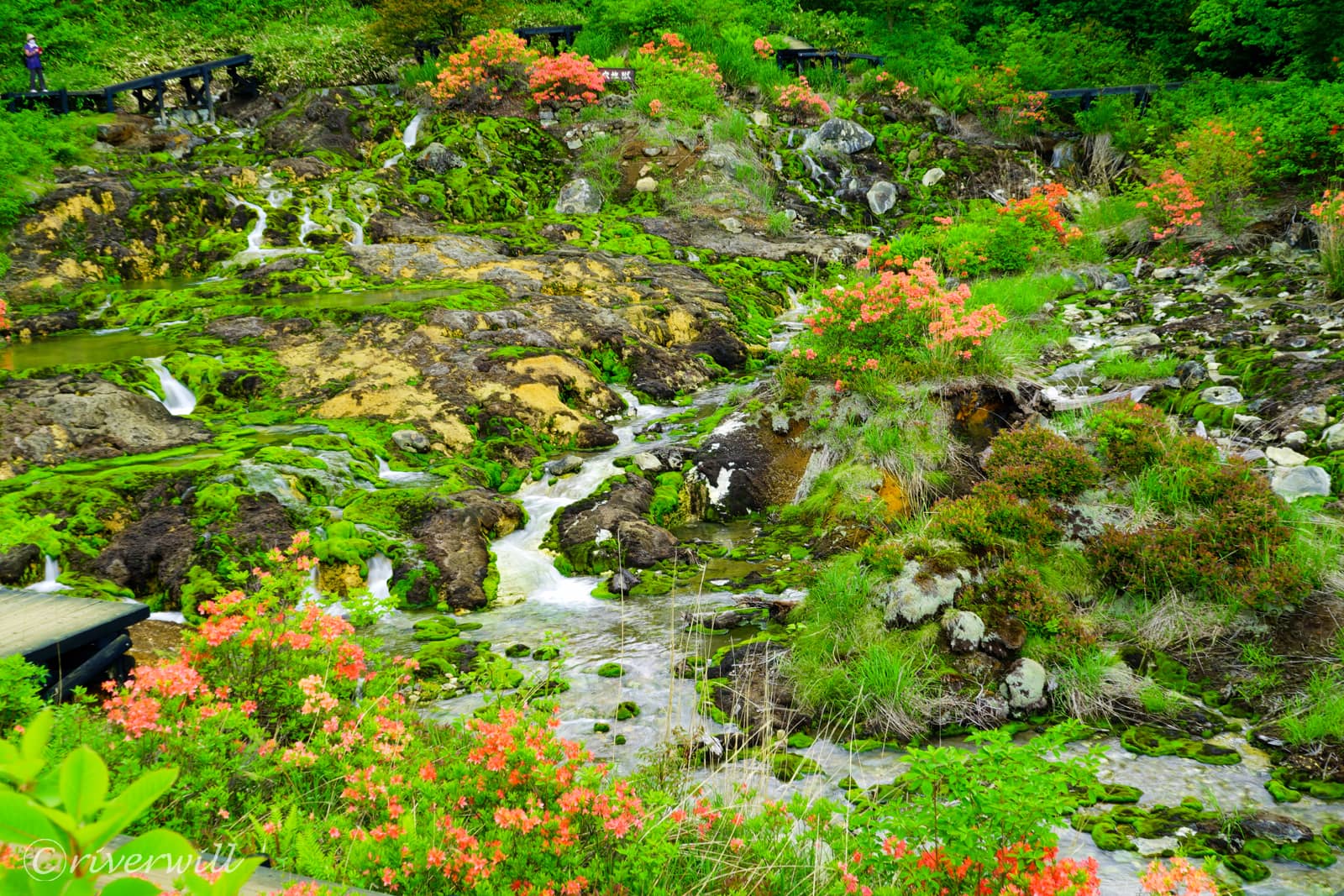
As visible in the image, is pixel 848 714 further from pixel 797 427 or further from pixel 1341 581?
pixel 797 427

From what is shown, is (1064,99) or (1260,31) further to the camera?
(1064,99)

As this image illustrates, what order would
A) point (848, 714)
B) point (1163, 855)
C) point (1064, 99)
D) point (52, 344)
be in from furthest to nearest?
1. point (1064, 99)
2. point (52, 344)
3. point (848, 714)
4. point (1163, 855)

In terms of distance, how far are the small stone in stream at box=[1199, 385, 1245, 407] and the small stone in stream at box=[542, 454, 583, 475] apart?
6.75m

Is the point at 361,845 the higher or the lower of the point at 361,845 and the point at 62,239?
the lower

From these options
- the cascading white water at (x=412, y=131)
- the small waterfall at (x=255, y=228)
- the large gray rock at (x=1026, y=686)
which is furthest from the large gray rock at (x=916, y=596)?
the cascading white water at (x=412, y=131)

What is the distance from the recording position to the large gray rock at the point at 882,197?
1862cm

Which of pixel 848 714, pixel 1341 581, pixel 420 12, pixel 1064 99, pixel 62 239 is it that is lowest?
pixel 848 714

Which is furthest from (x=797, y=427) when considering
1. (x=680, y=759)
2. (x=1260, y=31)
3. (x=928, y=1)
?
(x=928, y=1)

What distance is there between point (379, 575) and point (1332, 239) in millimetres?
12688

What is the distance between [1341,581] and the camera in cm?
550

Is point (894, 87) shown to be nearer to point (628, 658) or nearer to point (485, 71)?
point (485, 71)

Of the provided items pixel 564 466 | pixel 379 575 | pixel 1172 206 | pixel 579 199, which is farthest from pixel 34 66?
pixel 1172 206

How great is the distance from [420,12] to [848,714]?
2254cm

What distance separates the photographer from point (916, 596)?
5.82m
